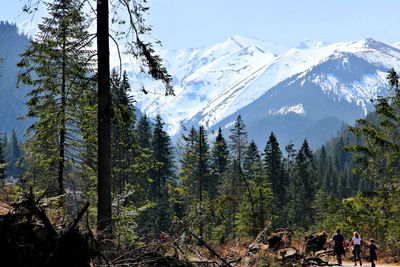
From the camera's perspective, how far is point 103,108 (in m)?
8.73

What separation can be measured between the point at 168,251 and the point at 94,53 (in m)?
5.25

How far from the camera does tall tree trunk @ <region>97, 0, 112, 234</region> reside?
8750 millimetres

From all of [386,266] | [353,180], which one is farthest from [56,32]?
[353,180]

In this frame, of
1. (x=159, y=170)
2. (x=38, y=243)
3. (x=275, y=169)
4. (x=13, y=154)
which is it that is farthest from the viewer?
(x=13, y=154)

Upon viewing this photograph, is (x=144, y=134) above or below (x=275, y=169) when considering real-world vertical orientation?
above

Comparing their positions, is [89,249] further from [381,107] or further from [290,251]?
[381,107]

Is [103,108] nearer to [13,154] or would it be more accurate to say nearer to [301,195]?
[301,195]

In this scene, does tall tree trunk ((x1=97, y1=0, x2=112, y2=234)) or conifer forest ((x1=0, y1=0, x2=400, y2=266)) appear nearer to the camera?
conifer forest ((x1=0, y1=0, x2=400, y2=266))

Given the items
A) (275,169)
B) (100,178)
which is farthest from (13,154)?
(100,178)

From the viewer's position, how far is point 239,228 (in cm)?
3575

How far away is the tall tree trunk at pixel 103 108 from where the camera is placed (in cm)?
875

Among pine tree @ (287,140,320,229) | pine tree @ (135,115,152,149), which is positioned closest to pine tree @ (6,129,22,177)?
pine tree @ (135,115,152,149)

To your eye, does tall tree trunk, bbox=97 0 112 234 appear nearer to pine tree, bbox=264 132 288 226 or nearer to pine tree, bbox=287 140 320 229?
pine tree, bbox=264 132 288 226

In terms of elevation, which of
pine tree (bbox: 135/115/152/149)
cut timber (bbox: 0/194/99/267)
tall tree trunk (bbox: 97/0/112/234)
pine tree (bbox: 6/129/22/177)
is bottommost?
cut timber (bbox: 0/194/99/267)
